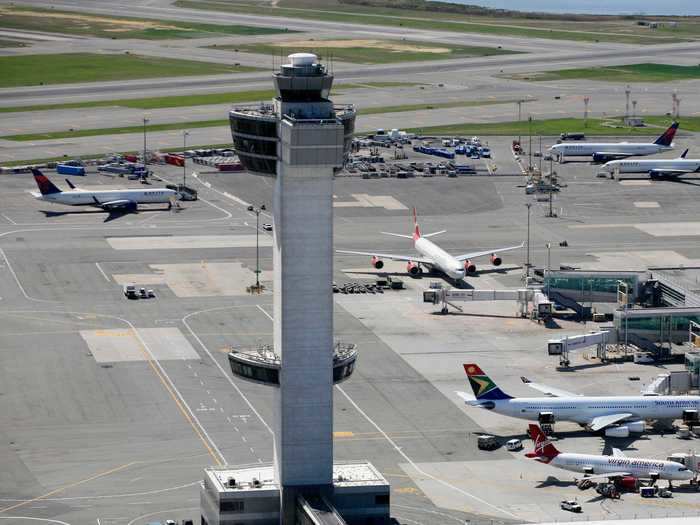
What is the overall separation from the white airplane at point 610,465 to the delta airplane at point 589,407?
999 centimetres

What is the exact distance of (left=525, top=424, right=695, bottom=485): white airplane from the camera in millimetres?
118562

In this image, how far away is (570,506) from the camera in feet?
374

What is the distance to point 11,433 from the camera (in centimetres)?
13125

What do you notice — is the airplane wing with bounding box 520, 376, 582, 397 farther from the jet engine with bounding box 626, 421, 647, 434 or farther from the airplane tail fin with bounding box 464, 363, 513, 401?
the jet engine with bounding box 626, 421, 647, 434

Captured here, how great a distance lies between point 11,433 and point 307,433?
116ft

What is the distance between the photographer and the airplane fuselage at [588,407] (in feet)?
431

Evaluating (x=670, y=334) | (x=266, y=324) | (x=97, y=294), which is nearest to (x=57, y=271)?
(x=97, y=294)

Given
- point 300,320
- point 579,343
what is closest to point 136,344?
point 579,343

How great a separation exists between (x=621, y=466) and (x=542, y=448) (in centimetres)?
594

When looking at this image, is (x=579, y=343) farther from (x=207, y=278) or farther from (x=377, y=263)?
(x=207, y=278)

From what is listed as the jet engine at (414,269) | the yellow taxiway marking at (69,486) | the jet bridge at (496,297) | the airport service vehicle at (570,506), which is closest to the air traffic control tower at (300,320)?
the airport service vehicle at (570,506)

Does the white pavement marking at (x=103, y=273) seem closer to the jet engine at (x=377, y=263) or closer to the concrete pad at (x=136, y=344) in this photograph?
the concrete pad at (x=136, y=344)

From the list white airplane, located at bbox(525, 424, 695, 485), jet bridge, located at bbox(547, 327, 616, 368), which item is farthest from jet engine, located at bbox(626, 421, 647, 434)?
jet bridge, located at bbox(547, 327, 616, 368)

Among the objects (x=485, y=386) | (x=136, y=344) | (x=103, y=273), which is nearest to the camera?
(x=485, y=386)
